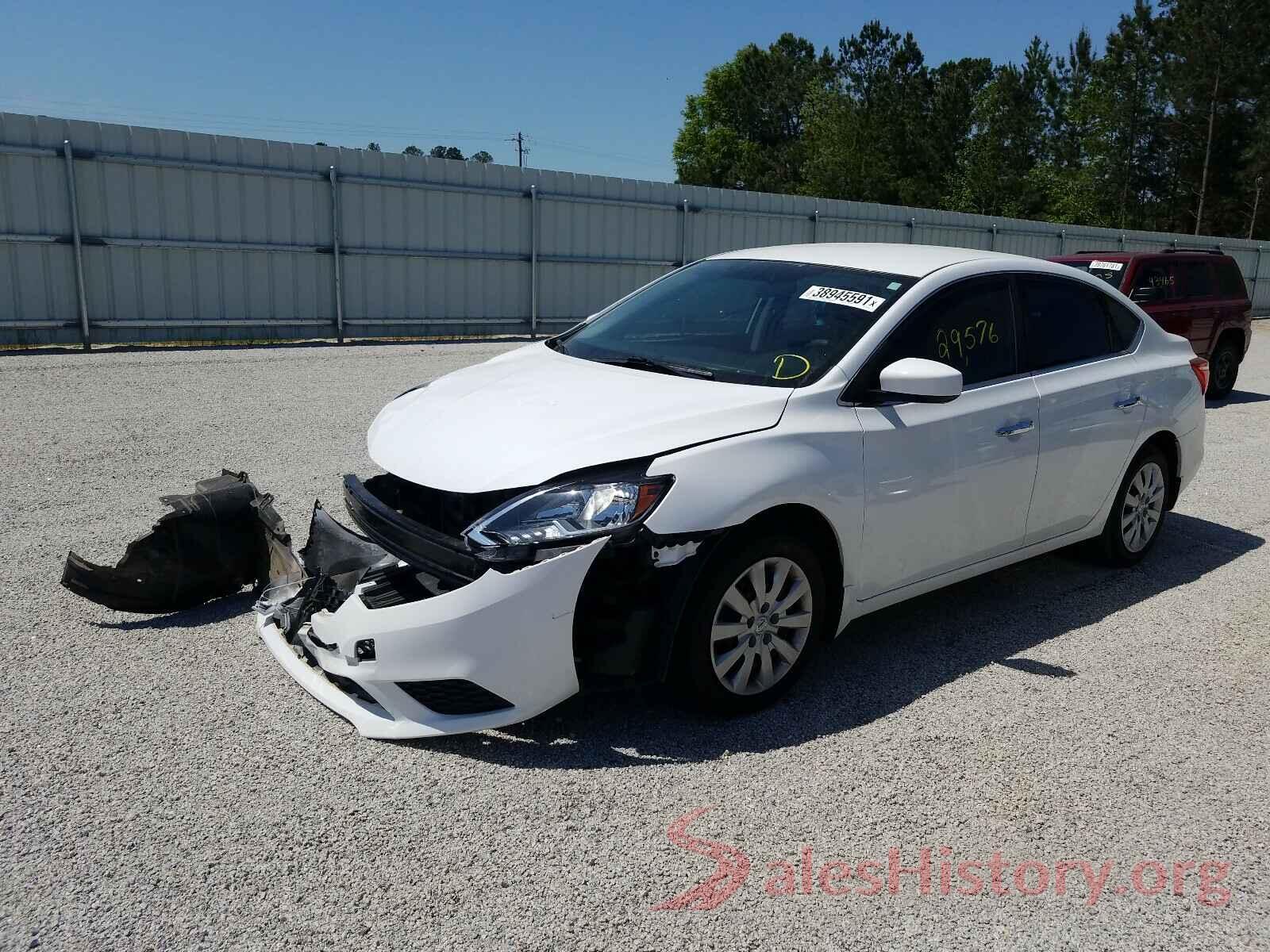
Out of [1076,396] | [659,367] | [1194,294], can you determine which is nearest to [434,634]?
[659,367]

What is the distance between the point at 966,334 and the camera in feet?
14.8

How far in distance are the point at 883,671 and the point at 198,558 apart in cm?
287

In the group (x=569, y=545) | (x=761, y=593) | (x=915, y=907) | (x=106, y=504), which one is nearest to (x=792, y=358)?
(x=761, y=593)

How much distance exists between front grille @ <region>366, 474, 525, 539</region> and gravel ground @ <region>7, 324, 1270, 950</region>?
744 millimetres

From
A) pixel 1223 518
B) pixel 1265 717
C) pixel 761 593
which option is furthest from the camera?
pixel 1223 518

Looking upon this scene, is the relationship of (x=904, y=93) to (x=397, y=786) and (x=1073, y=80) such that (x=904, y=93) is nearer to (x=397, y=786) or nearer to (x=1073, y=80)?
(x=1073, y=80)

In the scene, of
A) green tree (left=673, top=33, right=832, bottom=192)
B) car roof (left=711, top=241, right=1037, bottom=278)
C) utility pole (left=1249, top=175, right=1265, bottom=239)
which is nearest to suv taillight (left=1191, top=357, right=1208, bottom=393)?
car roof (left=711, top=241, right=1037, bottom=278)

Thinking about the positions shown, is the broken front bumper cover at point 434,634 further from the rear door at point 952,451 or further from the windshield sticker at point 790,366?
the rear door at point 952,451

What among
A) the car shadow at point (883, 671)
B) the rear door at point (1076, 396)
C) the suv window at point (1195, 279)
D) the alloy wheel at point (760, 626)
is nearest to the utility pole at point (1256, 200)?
the suv window at point (1195, 279)

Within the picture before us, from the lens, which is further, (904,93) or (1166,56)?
(904,93)

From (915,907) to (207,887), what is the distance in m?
1.83

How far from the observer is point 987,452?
438 centimetres

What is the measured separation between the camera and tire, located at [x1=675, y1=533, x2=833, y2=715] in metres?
3.49

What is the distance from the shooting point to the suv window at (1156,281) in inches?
475
